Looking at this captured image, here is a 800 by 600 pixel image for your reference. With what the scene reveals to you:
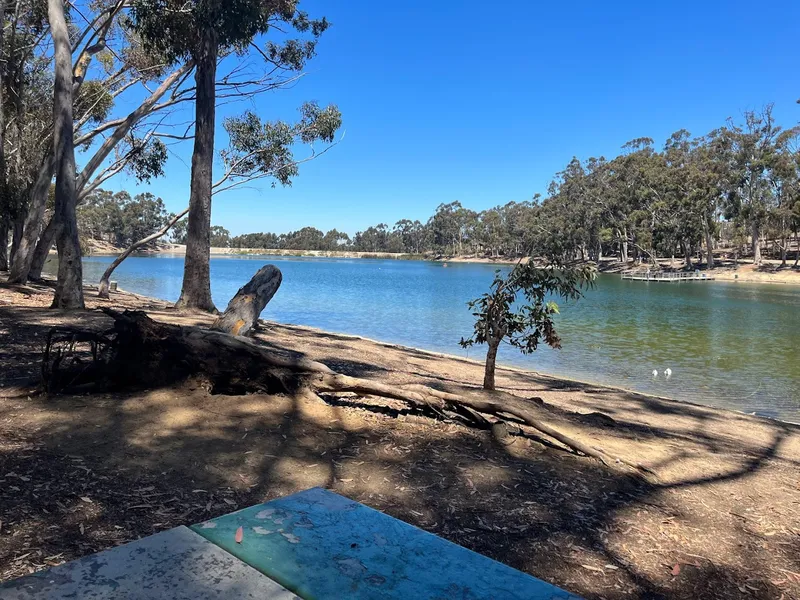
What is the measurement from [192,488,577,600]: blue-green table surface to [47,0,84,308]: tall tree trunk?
8.75m

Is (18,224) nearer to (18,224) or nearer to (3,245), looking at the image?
(18,224)

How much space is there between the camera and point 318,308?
2373cm

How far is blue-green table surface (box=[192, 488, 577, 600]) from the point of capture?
1706mm

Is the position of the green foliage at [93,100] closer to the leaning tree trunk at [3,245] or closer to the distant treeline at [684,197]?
the leaning tree trunk at [3,245]

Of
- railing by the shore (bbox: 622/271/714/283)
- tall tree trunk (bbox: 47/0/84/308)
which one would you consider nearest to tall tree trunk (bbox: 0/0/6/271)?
tall tree trunk (bbox: 47/0/84/308)

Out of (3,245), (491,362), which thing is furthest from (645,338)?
(3,245)

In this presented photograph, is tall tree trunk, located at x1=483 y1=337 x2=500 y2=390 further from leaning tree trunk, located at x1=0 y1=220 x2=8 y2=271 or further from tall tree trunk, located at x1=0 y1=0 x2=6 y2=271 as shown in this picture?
leaning tree trunk, located at x1=0 y1=220 x2=8 y2=271

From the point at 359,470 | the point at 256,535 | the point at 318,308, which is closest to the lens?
the point at 256,535

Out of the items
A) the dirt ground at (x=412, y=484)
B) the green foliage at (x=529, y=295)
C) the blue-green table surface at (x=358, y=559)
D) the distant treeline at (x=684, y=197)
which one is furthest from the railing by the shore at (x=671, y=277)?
the blue-green table surface at (x=358, y=559)

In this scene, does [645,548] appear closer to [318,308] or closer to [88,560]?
[88,560]

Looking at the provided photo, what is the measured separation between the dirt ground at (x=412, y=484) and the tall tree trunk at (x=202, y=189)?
5.87 m

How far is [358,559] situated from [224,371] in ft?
9.89

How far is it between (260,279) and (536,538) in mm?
6177

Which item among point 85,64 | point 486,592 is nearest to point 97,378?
point 486,592
